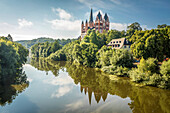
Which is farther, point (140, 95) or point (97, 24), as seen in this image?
point (97, 24)

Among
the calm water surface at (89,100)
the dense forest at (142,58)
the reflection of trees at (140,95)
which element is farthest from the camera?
the dense forest at (142,58)

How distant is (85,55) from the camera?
57.9m

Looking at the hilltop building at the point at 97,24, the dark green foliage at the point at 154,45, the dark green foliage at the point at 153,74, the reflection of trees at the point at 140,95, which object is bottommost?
the reflection of trees at the point at 140,95

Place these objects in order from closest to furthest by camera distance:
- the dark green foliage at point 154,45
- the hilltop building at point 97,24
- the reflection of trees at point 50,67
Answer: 1. the dark green foliage at point 154,45
2. the reflection of trees at point 50,67
3. the hilltop building at point 97,24

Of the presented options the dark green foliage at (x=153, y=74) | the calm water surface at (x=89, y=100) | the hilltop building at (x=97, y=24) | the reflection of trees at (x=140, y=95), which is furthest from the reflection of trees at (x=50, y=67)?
the hilltop building at (x=97, y=24)

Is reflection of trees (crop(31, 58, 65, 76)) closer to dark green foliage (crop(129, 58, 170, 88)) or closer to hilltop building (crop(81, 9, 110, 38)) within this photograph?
dark green foliage (crop(129, 58, 170, 88))

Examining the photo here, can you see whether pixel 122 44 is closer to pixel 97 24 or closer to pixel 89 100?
pixel 89 100

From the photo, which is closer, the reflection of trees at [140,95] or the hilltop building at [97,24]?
the reflection of trees at [140,95]

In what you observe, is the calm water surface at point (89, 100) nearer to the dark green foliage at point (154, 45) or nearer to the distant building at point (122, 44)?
the dark green foliage at point (154, 45)

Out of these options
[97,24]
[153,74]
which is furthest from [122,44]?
[97,24]

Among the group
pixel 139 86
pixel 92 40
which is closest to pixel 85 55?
pixel 92 40

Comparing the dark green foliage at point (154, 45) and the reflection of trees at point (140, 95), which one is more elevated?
the dark green foliage at point (154, 45)

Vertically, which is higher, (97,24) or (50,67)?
(97,24)

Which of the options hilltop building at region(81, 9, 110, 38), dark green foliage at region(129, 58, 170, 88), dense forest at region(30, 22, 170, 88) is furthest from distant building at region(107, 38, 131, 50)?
hilltop building at region(81, 9, 110, 38)
